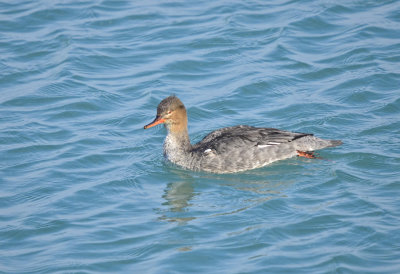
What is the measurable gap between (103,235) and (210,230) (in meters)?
1.48

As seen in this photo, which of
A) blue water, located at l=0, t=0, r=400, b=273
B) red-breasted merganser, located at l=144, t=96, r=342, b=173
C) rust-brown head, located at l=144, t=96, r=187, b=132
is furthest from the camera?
rust-brown head, located at l=144, t=96, r=187, b=132

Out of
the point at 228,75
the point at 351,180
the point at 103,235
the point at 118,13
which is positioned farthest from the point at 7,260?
the point at 118,13

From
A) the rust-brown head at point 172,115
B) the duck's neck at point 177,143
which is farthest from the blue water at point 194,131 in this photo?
the rust-brown head at point 172,115

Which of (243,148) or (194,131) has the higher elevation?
(194,131)

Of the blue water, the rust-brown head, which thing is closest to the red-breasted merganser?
the rust-brown head

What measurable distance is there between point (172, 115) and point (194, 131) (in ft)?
4.44

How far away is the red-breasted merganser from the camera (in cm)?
1118

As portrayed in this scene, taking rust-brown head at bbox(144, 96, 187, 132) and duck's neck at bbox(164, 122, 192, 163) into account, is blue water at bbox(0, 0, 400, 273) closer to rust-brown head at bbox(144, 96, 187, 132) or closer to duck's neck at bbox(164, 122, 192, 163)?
duck's neck at bbox(164, 122, 192, 163)

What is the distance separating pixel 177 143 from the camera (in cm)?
1162

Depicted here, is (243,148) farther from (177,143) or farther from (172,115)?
(172,115)

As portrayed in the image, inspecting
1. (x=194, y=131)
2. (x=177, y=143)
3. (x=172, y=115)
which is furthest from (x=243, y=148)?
(x=194, y=131)

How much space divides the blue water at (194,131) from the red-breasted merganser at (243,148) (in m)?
0.21

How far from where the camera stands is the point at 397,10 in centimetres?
1582

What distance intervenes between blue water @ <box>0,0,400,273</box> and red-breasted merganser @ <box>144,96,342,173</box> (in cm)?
21
